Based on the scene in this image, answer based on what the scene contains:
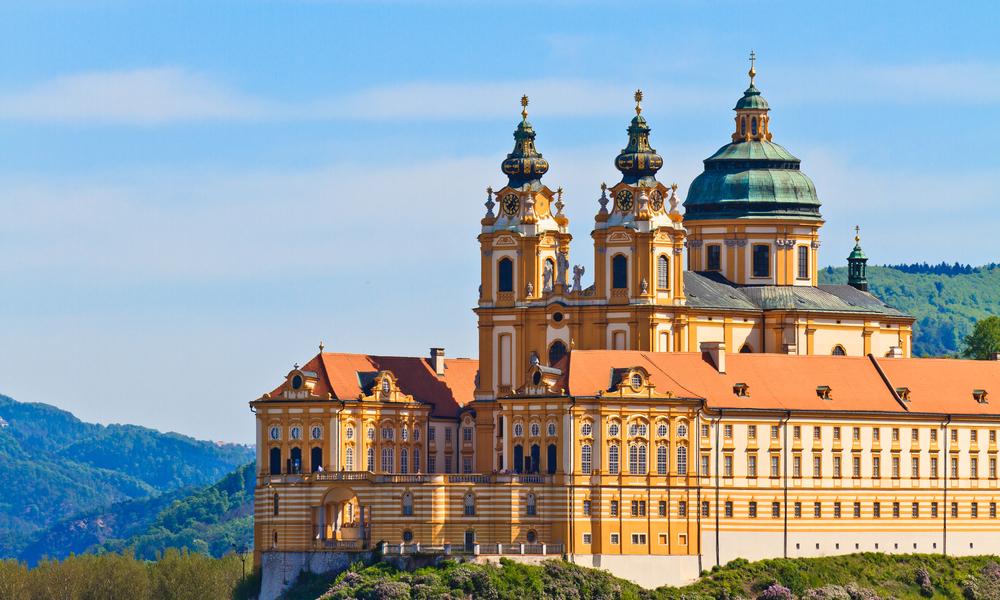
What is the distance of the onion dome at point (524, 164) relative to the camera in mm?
156625

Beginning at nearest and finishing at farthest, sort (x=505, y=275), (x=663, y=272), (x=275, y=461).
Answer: (x=275, y=461) < (x=663, y=272) < (x=505, y=275)

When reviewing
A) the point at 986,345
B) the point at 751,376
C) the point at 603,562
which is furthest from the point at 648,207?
the point at 986,345

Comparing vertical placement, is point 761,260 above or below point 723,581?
above

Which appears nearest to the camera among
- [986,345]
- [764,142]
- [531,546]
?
[531,546]

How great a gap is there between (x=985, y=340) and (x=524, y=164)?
137ft

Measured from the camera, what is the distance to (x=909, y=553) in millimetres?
147625

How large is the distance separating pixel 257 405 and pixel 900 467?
120 ft

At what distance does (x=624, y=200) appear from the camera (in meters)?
152

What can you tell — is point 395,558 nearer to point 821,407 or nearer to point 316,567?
point 316,567

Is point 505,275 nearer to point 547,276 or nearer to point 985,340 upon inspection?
point 547,276

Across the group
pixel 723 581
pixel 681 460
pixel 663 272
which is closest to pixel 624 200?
pixel 663 272

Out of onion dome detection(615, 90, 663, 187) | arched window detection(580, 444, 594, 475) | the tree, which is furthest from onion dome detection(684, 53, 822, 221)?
arched window detection(580, 444, 594, 475)

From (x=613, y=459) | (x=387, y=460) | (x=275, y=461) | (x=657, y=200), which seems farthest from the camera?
(x=387, y=460)

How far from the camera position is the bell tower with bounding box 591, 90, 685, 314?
15112cm
